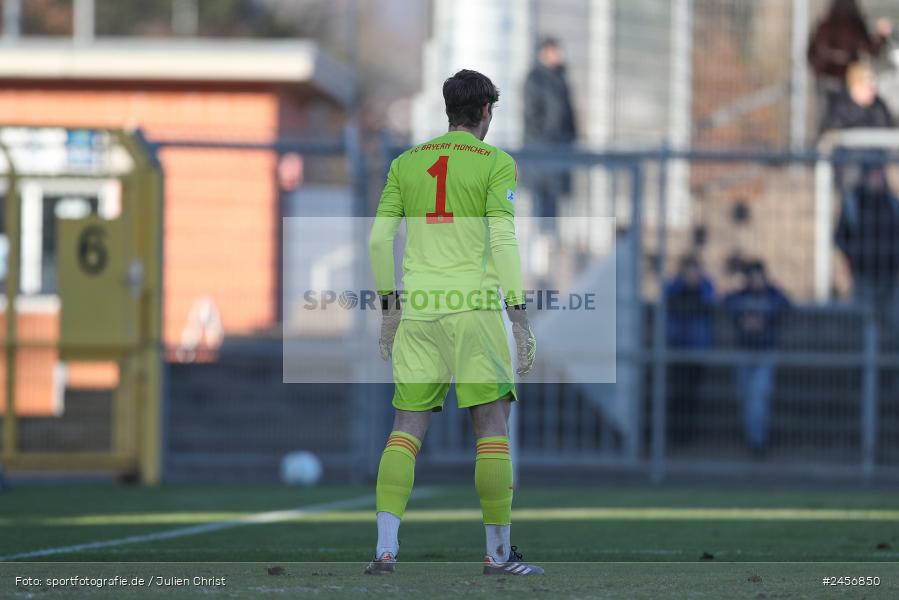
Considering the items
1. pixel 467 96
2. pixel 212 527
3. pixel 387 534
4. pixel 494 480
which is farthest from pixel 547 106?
pixel 387 534

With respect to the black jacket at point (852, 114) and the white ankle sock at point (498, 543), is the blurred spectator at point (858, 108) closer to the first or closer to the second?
the black jacket at point (852, 114)

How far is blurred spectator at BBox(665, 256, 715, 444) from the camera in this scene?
49.8ft

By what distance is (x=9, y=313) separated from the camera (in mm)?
14203

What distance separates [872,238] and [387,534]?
928 cm

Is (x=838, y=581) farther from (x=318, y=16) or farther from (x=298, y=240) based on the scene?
(x=318, y=16)

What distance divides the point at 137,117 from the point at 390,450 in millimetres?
18376

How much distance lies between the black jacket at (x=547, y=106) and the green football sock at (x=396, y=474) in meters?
11.4

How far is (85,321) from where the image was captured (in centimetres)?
1411

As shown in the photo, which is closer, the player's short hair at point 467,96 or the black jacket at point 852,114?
the player's short hair at point 467,96

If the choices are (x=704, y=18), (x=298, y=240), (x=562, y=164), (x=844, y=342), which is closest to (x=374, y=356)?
(x=298, y=240)

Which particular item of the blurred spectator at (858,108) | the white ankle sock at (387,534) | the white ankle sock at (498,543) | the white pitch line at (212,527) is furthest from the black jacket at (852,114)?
the white ankle sock at (387,534)

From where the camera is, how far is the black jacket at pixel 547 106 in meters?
18.0

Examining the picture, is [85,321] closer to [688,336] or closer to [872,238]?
[688,336]

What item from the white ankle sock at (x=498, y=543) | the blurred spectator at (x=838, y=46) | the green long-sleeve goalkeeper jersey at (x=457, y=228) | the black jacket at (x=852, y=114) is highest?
the blurred spectator at (x=838, y=46)
